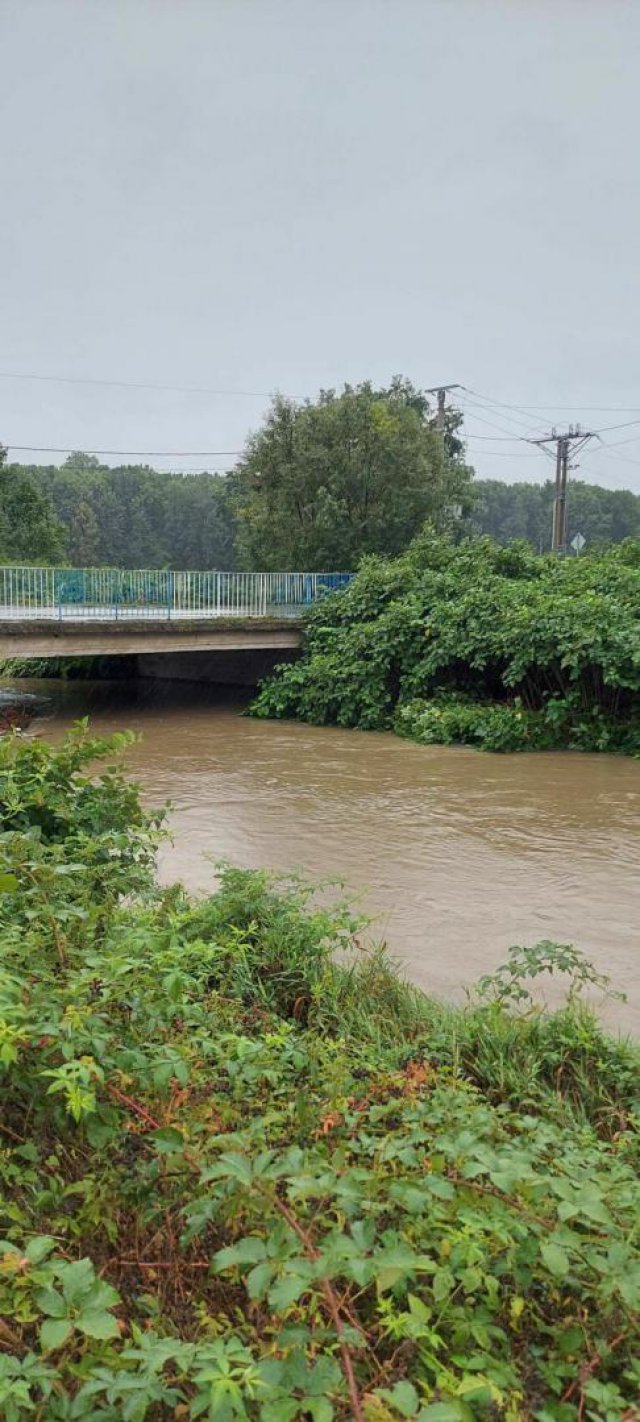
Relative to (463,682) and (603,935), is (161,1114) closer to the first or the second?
(603,935)

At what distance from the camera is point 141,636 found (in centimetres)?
1633

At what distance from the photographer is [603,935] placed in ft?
18.0

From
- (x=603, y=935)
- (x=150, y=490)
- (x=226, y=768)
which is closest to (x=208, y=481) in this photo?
(x=150, y=490)

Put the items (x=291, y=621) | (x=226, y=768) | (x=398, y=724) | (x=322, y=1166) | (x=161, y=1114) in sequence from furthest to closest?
(x=291, y=621) → (x=398, y=724) → (x=226, y=768) → (x=161, y=1114) → (x=322, y=1166)

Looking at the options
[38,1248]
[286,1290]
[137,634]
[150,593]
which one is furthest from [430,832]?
[150,593]

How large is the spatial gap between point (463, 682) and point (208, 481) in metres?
66.5

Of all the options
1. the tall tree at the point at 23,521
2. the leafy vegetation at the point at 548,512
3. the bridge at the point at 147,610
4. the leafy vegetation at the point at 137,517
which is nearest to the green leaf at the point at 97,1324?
the bridge at the point at 147,610

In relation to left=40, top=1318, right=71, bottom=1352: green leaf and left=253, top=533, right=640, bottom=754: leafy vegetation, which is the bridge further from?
left=40, top=1318, right=71, bottom=1352: green leaf

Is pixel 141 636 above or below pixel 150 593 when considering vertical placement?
below

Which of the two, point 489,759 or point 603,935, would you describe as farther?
point 489,759

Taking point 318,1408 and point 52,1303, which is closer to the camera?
point 318,1408

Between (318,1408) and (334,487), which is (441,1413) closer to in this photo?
(318,1408)

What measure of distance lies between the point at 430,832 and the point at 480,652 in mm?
6738

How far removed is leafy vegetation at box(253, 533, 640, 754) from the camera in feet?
43.6
